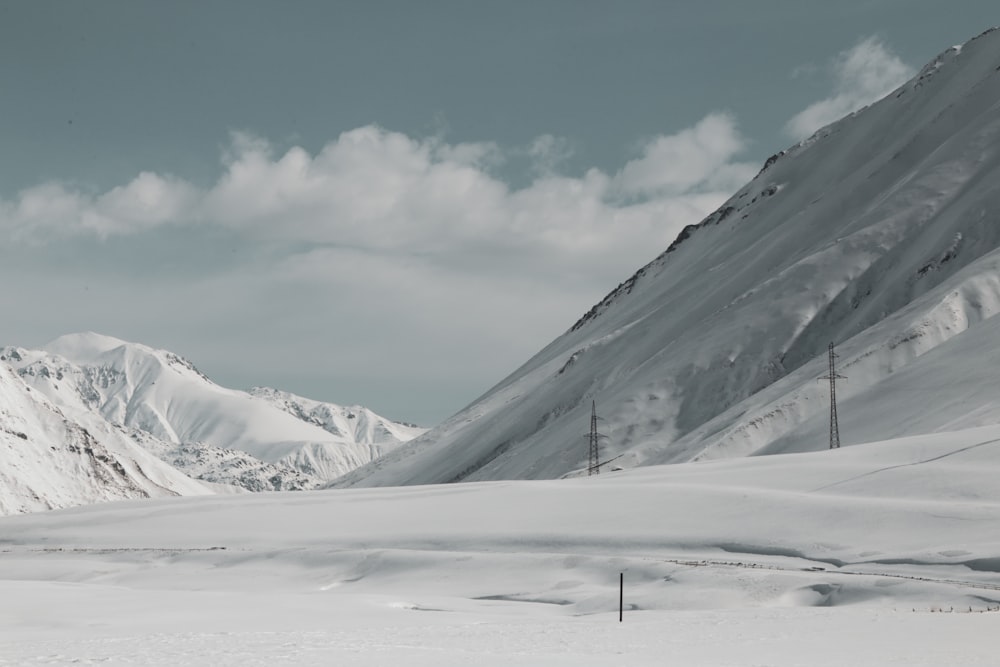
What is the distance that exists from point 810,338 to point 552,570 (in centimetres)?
11363

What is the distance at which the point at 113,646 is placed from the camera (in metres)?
25.4

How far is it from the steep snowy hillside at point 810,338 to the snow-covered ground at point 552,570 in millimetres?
38425

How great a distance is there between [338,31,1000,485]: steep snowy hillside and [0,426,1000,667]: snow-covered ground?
126 feet

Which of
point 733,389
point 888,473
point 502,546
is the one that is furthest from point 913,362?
point 502,546

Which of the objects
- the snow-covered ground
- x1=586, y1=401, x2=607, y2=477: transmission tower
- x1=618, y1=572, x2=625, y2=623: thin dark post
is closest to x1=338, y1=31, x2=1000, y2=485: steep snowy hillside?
x1=586, y1=401, x2=607, y2=477: transmission tower

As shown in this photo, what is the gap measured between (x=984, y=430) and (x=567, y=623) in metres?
42.4

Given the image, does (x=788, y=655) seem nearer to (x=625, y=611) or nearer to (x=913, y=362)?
(x=625, y=611)

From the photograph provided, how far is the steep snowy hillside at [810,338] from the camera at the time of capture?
113625 millimetres

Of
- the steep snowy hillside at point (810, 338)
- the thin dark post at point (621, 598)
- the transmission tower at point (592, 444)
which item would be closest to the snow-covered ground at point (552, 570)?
the thin dark post at point (621, 598)

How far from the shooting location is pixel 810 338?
500 feet

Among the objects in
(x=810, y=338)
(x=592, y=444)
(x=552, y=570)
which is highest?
(x=810, y=338)

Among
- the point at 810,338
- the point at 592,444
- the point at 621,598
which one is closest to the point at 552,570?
the point at 621,598

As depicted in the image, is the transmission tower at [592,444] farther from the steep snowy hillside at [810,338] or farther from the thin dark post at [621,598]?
the thin dark post at [621,598]

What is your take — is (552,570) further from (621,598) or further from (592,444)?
(592,444)
